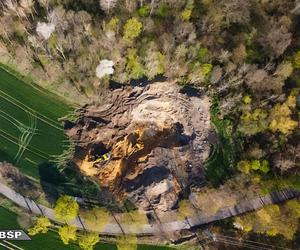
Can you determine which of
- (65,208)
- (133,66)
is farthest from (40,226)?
(133,66)

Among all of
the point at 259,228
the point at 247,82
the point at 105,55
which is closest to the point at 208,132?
the point at 247,82

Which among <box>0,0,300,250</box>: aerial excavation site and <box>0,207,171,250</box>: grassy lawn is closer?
<box>0,207,171,250</box>: grassy lawn

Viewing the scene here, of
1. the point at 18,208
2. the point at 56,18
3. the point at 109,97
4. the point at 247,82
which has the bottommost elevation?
the point at 18,208

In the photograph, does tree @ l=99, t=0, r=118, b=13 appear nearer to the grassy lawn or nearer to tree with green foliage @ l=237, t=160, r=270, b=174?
tree with green foliage @ l=237, t=160, r=270, b=174

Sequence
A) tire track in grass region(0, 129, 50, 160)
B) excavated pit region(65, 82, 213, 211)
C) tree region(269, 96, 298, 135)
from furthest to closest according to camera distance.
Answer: tree region(269, 96, 298, 135) → tire track in grass region(0, 129, 50, 160) → excavated pit region(65, 82, 213, 211)

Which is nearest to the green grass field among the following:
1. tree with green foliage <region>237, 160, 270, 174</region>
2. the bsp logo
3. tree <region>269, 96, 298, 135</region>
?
the bsp logo

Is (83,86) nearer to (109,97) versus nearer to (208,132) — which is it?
(109,97)
